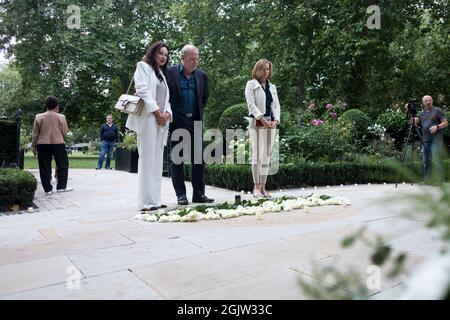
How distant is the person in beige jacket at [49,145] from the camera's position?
22.6 ft

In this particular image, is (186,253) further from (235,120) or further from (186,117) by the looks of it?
(235,120)

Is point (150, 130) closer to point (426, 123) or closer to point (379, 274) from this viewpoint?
point (379, 274)

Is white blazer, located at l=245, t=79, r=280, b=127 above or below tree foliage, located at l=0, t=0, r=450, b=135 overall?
below

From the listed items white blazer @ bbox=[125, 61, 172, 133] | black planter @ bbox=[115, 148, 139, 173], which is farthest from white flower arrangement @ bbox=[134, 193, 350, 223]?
black planter @ bbox=[115, 148, 139, 173]

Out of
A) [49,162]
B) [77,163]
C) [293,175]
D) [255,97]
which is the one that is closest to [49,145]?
[49,162]

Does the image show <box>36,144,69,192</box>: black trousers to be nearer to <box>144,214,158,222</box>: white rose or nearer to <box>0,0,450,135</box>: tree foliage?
<box>144,214,158,222</box>: white rose

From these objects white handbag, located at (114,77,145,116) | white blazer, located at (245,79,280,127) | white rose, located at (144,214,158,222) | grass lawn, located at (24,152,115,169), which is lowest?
grass lawn, located at (24,152,115,169)

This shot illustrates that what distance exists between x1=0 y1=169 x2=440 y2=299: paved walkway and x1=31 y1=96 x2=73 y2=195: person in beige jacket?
2.57 metres

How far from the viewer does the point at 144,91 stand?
445cm

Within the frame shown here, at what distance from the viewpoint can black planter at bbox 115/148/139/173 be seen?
33.6 feet

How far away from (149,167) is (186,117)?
846mm

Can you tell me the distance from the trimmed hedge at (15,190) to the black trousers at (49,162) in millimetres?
Answer: 1209

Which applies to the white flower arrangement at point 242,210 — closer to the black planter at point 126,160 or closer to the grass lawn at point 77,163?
the black planter at point 126,160

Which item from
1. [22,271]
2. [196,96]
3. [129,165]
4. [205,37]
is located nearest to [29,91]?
[205,37]
